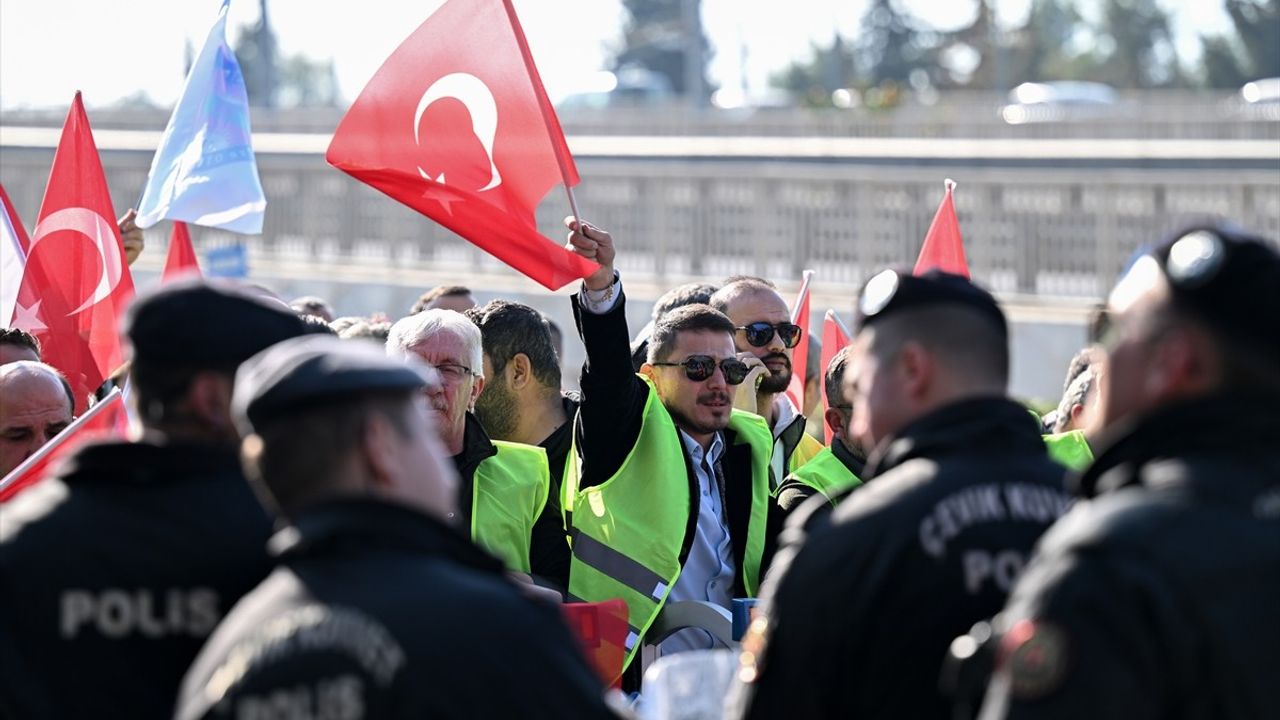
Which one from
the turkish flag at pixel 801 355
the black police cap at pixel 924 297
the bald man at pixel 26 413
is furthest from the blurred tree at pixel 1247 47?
the black police cap at pixel 924 297

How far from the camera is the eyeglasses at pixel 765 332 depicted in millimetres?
7820

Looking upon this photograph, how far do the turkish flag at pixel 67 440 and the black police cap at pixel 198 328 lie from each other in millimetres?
2034

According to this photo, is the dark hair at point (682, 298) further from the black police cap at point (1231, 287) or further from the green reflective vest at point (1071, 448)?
the black police cap at point (1231, 287)

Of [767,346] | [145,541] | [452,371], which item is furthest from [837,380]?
[145,541]

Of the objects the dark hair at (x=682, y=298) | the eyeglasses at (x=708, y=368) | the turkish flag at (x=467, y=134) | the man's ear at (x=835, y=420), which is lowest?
the man's ear at (x=835, y=420)

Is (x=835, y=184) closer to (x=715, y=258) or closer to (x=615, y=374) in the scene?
(x=715, y=258)

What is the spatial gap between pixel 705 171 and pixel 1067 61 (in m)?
80.9

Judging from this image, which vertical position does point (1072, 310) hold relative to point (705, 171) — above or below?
below

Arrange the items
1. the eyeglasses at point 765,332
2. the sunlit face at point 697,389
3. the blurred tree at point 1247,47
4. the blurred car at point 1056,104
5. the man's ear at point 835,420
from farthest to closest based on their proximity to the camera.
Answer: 1. the blurred tree at point 1247,47
2. the blurred car at point 1056,104
3. the eyeglasses at point 765,332
4. the man's ear at point 835,420
5. the sunlit face at point 697,389

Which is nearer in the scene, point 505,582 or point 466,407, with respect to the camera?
point 505,582

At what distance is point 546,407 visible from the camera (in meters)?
7.39

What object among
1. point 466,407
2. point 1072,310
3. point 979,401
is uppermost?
point 979,401

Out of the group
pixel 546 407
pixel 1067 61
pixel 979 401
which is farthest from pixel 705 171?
pixel 1067 61

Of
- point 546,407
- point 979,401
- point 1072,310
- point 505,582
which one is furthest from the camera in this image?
point 1072,310
